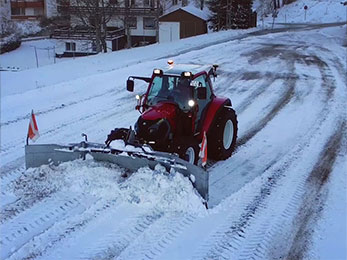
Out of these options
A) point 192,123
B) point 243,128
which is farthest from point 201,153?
point 243,128

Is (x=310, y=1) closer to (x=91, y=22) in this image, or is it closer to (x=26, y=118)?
(x=91, y=22)

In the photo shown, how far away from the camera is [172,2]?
176 feet

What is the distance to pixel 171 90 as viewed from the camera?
8250 millimetres

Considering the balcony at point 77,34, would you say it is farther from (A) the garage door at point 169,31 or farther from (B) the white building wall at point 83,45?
Result: (A) the garage door at point 169,31

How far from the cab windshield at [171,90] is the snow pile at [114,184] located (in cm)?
157

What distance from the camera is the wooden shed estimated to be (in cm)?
4147

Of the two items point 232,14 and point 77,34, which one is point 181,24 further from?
point 77,34

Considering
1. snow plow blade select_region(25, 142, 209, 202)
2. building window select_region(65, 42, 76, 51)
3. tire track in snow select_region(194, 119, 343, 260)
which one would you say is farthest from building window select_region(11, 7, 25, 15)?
tire track in snow select_region(194, 119, 343, 260)

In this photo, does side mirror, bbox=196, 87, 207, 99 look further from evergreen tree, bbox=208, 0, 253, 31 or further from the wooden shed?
evergreen tree, bbox=208, 0, 253, 31

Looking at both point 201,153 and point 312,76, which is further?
point 312,76

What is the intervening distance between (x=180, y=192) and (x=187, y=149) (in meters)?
1.09

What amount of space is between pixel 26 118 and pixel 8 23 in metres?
41.0

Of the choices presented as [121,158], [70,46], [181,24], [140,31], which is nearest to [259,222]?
[121,158]

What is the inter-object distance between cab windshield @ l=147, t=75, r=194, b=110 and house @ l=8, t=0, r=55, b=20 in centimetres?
5085
